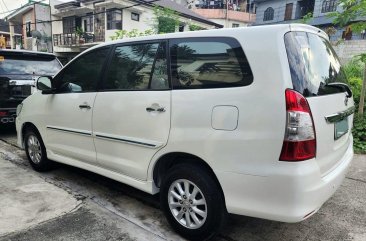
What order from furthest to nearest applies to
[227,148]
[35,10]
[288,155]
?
1. [35,10]
2. [227,148]
3. [288,155]

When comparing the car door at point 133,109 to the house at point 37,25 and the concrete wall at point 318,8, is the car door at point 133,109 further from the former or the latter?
the concrete wall at point 318,8

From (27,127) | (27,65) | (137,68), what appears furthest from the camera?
(27,65)

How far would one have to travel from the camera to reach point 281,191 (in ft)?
7.06

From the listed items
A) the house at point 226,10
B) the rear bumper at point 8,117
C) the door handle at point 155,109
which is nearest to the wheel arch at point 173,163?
the door handle at point 155,109

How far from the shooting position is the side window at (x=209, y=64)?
7.73ft

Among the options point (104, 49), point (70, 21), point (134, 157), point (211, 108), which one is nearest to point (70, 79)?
point (104, 49)

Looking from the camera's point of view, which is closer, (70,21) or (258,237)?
(258,237)

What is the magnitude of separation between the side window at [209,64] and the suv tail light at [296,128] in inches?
13.3

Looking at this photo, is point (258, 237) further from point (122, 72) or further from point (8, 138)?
point (8, 138)

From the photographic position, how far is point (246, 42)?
7.70 feet

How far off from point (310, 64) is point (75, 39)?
2523cm

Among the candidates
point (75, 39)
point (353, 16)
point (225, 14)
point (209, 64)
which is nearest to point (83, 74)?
point (209, 64)

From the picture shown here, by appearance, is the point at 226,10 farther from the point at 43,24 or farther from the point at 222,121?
the point at 222,121

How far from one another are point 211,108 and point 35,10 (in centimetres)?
2831
